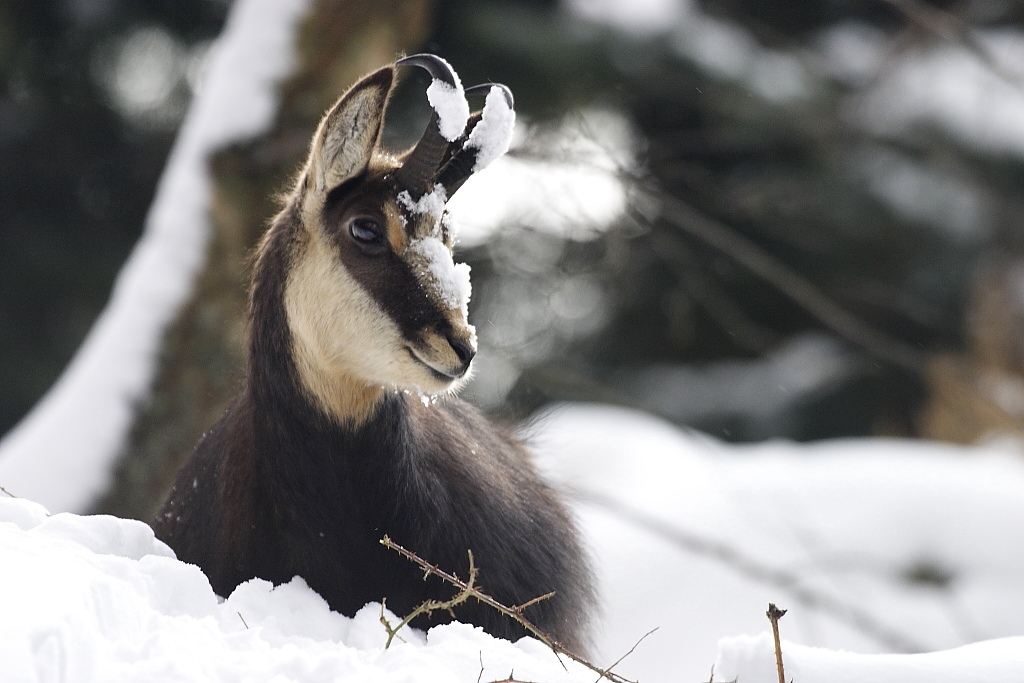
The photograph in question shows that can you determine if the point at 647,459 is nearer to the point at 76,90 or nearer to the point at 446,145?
the point at 446,145

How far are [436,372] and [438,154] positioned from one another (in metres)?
0.54

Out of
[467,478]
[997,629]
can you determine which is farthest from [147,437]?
[997,629]

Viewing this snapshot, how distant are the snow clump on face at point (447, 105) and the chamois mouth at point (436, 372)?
538 mm

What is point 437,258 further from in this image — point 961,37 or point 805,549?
point 805,549

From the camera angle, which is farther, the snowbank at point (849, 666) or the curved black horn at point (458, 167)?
the curved black horn at point (458, 167)

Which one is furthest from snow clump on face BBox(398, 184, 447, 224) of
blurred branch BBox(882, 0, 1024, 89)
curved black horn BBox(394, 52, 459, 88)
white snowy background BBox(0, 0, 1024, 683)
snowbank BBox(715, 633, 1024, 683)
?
blurred branch BBox(882, 0, 1024, 89)

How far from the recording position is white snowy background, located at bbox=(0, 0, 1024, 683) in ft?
6.42

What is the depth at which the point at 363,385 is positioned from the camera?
287 centimetres

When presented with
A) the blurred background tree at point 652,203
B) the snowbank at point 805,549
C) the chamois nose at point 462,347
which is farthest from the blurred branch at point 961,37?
the chamois nose at point 462,347

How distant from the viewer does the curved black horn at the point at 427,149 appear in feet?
9.11

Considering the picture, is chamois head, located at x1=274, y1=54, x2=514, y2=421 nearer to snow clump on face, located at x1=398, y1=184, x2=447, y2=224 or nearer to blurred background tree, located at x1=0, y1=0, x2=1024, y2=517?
snow clump on face, located at x1=398, y1=184, x2=447, y2=224

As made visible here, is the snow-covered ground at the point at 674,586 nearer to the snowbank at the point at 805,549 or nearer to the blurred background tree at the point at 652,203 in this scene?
the snowbank at the point at 805,549

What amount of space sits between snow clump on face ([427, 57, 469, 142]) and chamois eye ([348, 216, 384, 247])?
28cm

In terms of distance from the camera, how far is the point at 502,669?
2125 millimetres
